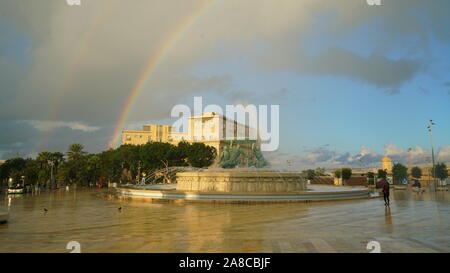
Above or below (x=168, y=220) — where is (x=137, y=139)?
above

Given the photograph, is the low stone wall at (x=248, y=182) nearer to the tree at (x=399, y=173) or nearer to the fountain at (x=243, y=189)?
the fountain at (x=243, y=189)

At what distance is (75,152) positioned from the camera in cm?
7256

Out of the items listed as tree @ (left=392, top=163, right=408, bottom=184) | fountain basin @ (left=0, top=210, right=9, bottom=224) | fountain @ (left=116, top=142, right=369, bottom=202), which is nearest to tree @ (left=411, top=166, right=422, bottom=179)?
tree @ (left=392, top=163, right=408, bottom=184)

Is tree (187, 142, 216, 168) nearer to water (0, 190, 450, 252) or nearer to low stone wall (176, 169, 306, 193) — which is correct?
low stone wall (176, 169, 306, 193)

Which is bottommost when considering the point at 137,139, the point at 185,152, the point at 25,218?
the point at 25,218

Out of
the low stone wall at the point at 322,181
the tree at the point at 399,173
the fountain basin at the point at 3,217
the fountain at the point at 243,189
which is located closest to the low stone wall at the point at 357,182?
the low stone wall at the point at 322,181

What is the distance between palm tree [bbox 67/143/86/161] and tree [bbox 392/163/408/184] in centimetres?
6712

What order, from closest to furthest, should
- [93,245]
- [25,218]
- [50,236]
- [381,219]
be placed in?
1. [93,245]
2. [50,236]
3. [381,219]
4. [25,218]

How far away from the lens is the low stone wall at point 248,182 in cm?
2256

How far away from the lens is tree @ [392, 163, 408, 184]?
231 feet

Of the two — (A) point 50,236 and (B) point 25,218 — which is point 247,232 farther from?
(B) point 25,218
